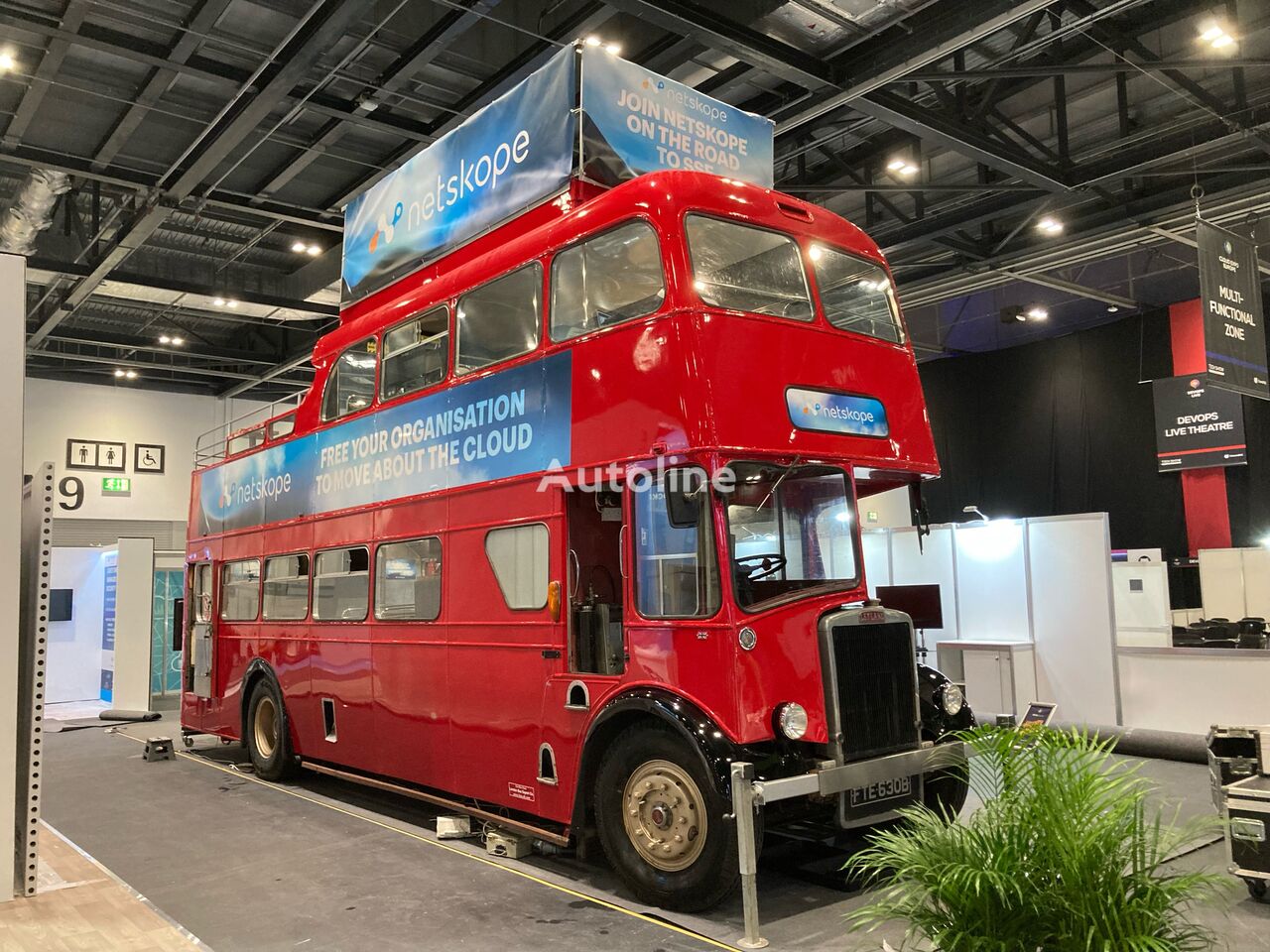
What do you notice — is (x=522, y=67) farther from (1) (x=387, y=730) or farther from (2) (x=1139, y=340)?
(2) (x=1139, y=340)

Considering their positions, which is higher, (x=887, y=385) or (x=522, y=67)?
(x=522, y=67)

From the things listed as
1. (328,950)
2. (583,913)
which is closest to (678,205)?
(583,913)

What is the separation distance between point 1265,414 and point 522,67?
16049mm

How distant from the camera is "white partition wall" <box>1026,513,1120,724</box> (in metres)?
10.7

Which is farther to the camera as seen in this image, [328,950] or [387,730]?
[387,730]

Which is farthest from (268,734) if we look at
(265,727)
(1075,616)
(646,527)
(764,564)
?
(1075,616)

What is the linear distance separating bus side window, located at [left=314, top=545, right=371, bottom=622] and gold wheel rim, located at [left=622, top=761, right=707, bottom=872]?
3523mm

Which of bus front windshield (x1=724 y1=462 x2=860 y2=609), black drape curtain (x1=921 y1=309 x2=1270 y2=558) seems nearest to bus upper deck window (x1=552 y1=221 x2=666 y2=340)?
bus front windshield (x1=724 y1=462 x2=860 y2=609)

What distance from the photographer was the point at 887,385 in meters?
6.11

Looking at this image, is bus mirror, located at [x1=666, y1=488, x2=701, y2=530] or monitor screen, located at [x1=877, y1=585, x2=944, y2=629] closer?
bus mirror, located at [x1=666, y1=488, x2=701, y2=530]

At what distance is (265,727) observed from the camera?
32.5ft

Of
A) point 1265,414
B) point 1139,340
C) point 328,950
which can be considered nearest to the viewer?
point 328,950

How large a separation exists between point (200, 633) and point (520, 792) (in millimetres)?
6433

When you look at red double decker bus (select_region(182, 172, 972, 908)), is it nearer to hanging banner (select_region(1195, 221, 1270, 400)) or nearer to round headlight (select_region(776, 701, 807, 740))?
round headlight (select_region(776, 701, 807, 740))
